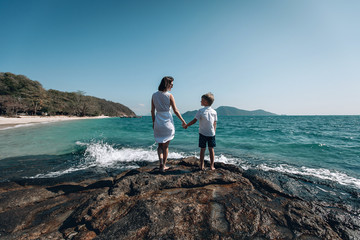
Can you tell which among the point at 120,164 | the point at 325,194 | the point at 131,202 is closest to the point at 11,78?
the point at 120,164

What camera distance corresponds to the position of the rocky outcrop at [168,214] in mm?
2186

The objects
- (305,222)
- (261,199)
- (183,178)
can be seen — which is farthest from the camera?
(183,178)

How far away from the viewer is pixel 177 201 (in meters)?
2.80

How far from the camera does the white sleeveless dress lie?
12.8 ft

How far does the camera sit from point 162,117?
4027 mm

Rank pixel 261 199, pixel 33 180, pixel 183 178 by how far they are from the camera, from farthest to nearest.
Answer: pixel 33 180 < pixel 183 178 < pixel 261 199

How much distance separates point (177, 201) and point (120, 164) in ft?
15.0

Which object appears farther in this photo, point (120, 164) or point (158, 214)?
point (120, 164)

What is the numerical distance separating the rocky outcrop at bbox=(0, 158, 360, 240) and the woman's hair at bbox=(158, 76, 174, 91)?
7.35 feet

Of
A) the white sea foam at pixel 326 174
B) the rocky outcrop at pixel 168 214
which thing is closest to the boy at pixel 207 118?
the rocky outcrop at pixel 168 214

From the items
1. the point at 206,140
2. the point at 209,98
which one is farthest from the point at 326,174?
the point at 209,98

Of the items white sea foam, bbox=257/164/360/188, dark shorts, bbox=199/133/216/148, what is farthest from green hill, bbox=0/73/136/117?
white sea foam, bbox=257/164/360/188

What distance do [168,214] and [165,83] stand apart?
2825mm

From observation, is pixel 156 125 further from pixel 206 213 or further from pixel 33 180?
pixel 33 180
